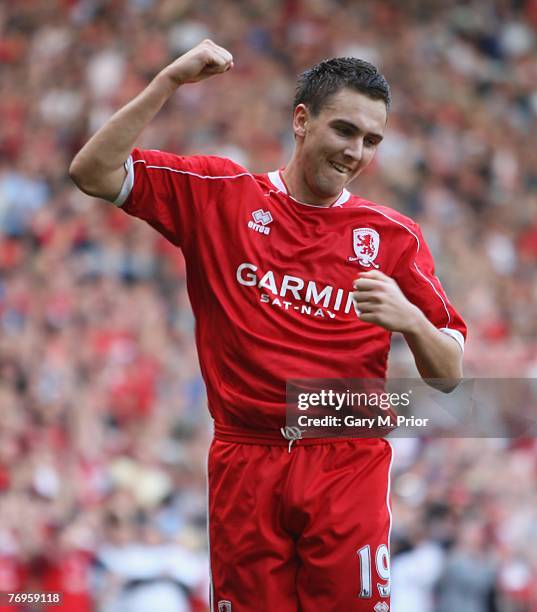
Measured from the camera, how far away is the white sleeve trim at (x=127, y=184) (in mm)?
3936

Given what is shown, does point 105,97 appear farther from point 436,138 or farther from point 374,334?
point 374,334

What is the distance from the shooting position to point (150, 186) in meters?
4.00

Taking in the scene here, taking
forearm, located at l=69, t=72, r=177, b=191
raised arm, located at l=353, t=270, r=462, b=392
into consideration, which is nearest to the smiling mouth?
raised arm, located at l=353, t=270, r=462, b=392

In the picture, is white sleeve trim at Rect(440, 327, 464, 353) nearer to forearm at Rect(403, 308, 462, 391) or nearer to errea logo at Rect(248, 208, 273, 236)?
forearm at Rect(403, 308, 462, 391)

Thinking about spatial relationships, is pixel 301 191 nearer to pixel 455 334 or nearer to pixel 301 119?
pixel 301 119

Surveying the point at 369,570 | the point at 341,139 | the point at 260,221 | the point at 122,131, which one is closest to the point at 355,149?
the point at 341,139

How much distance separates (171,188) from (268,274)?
0.42 m

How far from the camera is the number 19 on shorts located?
12.7 ft

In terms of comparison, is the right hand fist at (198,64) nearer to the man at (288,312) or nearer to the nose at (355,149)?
the man at (288,312)

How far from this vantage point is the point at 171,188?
404 cm

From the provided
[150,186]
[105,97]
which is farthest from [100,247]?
[150,186]

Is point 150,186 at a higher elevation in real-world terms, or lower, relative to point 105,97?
lower

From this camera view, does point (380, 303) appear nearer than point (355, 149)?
Yes

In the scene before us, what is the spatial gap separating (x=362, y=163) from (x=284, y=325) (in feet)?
1.95
